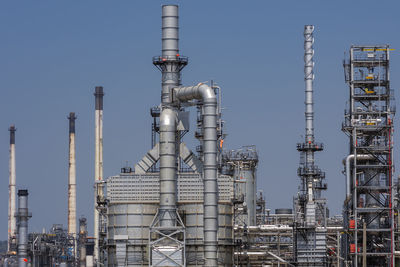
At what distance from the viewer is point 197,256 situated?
218 ft

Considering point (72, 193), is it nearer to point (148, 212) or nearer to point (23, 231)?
point (23, 231)

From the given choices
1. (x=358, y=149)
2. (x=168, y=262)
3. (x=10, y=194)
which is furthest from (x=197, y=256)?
(x=10, y=194)

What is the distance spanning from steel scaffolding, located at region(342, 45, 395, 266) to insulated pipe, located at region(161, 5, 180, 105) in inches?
480

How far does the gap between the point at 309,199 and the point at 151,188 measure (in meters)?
18.3

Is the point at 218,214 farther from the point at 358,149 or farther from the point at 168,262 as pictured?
the point at 358,149

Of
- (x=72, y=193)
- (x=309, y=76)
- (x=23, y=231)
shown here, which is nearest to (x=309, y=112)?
(x=309, y=76)

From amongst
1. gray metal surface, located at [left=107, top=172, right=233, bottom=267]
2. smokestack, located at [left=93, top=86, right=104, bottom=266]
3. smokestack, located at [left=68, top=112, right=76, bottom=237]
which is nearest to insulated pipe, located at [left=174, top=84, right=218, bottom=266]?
gray metal surface, located at [left=107, top=172, right=233, bottom=267]

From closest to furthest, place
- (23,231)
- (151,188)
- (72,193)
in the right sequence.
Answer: (151,188) → (23,231) → (72,193)

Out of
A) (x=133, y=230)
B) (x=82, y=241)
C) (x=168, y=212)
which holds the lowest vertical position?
(x=82, y=241)

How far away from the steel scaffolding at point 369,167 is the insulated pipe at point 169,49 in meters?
12.2

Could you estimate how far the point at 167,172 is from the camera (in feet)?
211

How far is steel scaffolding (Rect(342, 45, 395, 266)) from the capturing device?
2576 inches

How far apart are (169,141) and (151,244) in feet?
22.5

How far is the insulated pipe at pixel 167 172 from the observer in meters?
64.2
